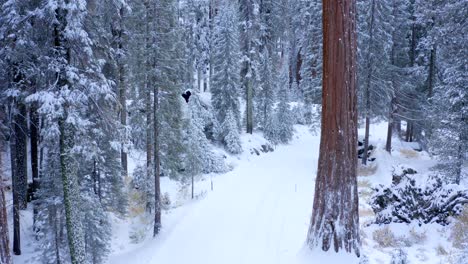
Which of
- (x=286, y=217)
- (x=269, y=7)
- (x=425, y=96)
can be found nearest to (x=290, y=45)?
(x=269, y=7)

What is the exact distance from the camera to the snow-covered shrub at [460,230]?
6702 mm

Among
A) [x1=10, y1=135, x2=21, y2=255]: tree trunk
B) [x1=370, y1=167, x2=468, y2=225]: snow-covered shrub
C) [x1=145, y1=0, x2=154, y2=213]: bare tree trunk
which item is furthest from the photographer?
[x1=145, y1=0, x2=154, y2=213]: bare tree trunk

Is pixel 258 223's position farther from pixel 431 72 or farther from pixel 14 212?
pixel 431 72

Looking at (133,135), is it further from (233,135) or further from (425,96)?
(425,96)

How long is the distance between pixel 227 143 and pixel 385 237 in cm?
2080

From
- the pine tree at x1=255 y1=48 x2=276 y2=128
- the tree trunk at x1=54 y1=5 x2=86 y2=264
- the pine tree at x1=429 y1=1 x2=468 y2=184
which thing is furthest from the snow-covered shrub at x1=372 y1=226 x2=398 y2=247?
the pine tree at x1=255 y1=48 x2=276 y2=128

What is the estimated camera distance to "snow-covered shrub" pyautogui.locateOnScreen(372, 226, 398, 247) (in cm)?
715

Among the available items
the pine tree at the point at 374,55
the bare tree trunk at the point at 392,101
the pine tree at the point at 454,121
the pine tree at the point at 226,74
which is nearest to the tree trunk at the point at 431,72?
the bare tree trunk at the point at 392,101

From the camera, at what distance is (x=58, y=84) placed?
925 centimetres

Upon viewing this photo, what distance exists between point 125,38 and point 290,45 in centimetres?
4172

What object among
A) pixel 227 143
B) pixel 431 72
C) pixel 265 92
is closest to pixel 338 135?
pixel 227 143

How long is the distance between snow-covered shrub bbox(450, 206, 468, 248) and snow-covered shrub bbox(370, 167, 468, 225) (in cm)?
21

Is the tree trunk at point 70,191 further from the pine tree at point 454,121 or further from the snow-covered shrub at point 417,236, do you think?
the pine tree at point 454,121

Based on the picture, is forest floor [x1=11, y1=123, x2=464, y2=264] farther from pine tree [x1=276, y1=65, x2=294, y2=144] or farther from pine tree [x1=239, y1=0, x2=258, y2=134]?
pine tree [x1=276, y1=65, x2=294, y2=144]
